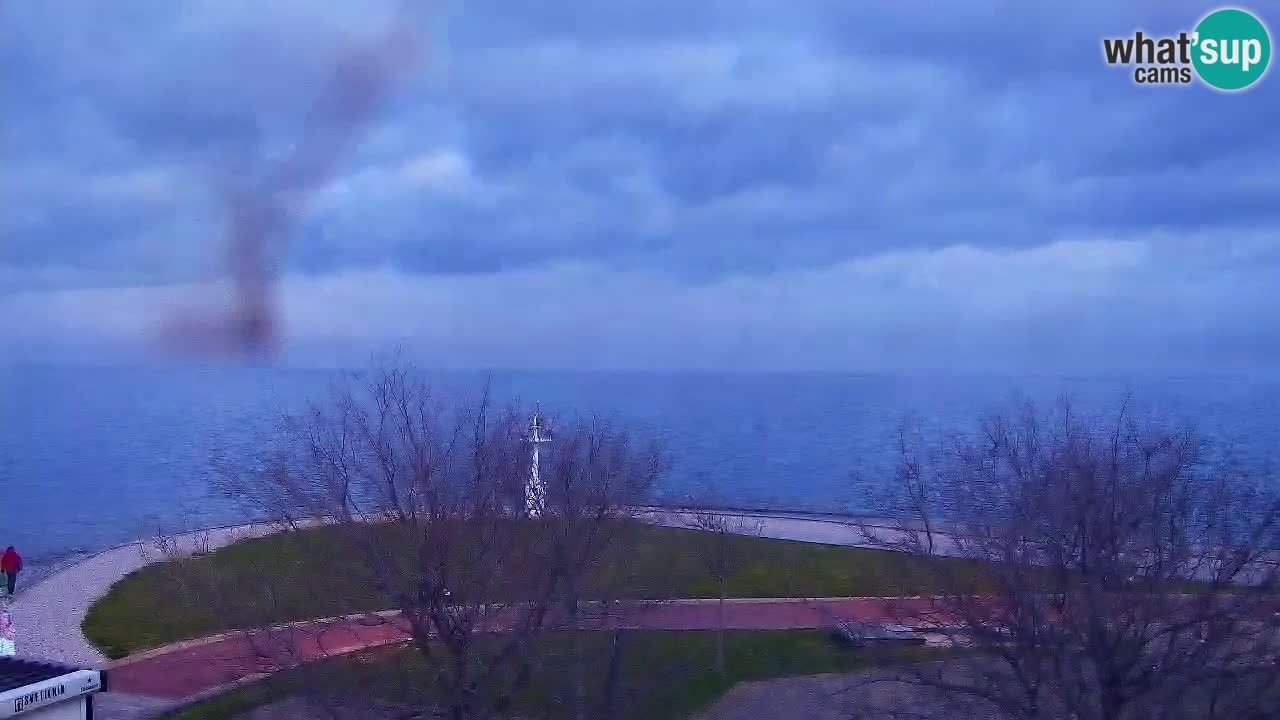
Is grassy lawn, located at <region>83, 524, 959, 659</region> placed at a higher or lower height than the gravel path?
higher

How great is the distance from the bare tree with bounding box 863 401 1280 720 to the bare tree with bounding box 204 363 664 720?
3387 mm

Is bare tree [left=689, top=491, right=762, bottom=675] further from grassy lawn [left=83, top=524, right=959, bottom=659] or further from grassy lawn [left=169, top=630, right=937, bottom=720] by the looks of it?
grassy lawn [left=169, top=630, right=937, bottom=720]

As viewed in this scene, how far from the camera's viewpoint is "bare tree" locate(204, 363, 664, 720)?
30.7ft

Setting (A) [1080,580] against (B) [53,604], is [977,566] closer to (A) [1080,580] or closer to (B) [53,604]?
(A) [1080,580]

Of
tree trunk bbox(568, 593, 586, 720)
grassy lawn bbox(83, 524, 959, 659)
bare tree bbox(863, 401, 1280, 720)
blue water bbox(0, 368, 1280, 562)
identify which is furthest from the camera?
blue water bbox(0, 368, 1280, 562)

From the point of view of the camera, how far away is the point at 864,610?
1700cm

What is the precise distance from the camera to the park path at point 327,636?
405 inches

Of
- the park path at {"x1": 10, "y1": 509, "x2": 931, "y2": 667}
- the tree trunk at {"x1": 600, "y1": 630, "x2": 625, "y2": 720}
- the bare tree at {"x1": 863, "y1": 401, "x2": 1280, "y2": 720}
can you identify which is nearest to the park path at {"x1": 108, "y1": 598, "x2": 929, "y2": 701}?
the tree trunk at {"x1": 600, "y1": 630, "x2": 625, "y2": 720}

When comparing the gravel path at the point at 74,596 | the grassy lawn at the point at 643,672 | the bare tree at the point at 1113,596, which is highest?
the bare tree at the point at 1113,596

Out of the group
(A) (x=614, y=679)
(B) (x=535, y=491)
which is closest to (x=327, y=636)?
(B) (x=535, y=491)

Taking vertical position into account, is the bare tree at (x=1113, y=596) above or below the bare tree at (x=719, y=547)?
above

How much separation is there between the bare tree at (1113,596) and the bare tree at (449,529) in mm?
3387

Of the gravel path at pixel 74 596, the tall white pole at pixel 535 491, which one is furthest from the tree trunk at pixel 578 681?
the gravel path at pixel 74 596

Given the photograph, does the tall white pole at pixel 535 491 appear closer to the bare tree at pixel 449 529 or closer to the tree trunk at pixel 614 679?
the bare tree at pixel 449 529
